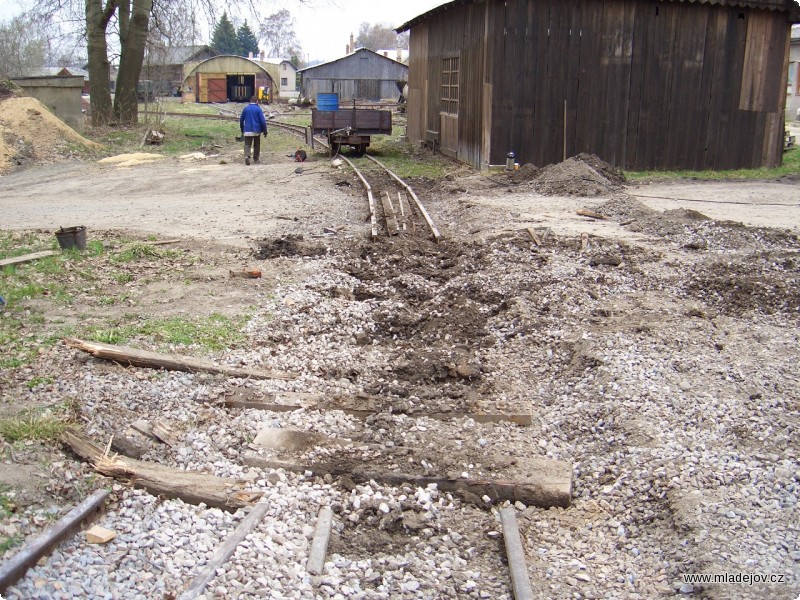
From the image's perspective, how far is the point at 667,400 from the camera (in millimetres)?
5684

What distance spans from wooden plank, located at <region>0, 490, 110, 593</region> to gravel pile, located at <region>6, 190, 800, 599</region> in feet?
0.19

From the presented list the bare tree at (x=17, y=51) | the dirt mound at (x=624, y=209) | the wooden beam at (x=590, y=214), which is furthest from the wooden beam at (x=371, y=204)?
the bare tree at (x=17, y=51)

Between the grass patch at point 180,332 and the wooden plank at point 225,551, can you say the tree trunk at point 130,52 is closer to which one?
the grass patch at point 180,332

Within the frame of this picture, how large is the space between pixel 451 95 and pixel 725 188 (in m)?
8.37

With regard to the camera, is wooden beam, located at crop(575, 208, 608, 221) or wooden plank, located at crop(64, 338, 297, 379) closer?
wooden plank, located at crop(64, 338, 297, 379)

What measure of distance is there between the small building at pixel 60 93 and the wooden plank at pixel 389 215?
1754cm

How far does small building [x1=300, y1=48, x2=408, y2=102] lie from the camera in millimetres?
60281

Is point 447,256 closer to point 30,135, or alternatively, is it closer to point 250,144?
point 250,144

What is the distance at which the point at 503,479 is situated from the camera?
4.95 metres

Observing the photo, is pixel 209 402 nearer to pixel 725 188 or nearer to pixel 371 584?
pixel 371 584

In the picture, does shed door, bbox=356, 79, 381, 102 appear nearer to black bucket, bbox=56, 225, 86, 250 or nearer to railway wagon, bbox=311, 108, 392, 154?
railway wagon, bbox=311, 108, 392, 154

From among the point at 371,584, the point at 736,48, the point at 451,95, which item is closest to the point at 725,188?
the point at 736,48

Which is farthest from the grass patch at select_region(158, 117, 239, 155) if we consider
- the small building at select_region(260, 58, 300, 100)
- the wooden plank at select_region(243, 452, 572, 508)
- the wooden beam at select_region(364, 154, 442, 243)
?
the small building at select_region(260, 58, 300, 100)

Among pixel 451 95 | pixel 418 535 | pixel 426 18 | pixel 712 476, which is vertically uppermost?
pixel 426 18
